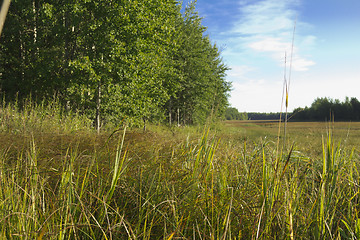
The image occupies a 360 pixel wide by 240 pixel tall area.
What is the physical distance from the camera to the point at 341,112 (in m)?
65.8

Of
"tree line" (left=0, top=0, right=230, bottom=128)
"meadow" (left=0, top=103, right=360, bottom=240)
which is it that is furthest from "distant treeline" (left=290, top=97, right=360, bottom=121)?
"meadow" (left=0, top=103, right=360, bottom=240)

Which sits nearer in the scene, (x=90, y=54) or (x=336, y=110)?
(x=90, y=54)

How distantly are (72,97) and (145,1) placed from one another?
18.5ft

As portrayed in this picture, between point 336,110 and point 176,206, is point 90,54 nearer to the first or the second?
point 176,206

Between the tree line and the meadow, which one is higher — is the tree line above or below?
above

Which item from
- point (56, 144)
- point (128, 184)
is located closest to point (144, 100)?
point (56, 144)

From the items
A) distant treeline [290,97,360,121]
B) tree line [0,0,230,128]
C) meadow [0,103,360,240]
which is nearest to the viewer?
meadow [0,103,360,240]

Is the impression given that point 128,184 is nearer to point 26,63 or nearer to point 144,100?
point 144,100

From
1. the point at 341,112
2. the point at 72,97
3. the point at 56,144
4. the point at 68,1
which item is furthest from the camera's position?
the point at 341,112

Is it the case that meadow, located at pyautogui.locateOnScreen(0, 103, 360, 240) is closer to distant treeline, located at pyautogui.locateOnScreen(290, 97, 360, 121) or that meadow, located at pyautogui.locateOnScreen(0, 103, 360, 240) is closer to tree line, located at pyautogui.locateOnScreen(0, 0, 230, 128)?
tree line, located at pyautogui.locateOnScreen(0, 0, 230, 128)

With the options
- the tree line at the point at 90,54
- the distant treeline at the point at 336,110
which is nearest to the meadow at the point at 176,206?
the tree line at the point at 90,54

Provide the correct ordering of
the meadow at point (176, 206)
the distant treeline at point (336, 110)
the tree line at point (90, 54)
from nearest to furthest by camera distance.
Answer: the meadow at point (176, 206)
the tree line at point (90, 54)
the distant treeline at point (336, 110)

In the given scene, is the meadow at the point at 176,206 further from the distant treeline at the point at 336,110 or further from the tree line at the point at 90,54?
the distant treeline at the point at 336,110

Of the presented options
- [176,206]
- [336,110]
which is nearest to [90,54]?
[176,206]
